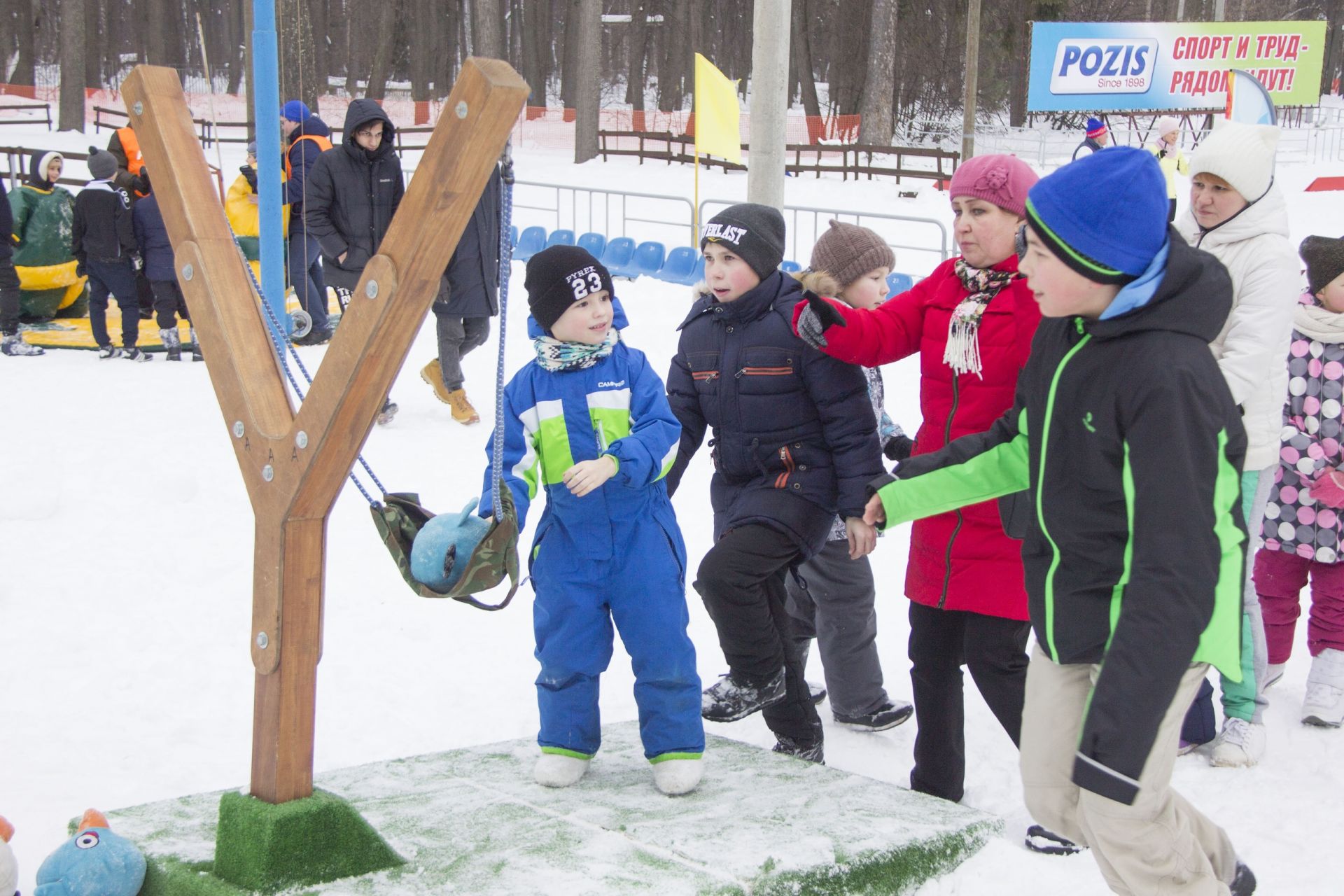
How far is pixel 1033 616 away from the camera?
2.52 meters

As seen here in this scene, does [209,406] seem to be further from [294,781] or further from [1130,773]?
[1130,773]

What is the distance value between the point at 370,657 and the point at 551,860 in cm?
207

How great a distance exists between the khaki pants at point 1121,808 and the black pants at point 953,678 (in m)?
0.67

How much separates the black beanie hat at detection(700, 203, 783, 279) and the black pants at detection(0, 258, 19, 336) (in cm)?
794

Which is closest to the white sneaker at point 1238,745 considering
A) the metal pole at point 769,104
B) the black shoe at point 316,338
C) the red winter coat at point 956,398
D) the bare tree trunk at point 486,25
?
the red winter coat at point 956,398

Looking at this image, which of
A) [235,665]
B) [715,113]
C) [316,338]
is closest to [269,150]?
[316,338]

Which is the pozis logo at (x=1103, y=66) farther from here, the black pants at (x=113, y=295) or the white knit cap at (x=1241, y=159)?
the white knit cap at (x=1241, y=159)

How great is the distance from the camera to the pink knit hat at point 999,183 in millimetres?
3074

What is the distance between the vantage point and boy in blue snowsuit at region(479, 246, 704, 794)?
3137 mm

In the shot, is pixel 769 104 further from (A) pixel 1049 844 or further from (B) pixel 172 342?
(A) pixel 1049 844

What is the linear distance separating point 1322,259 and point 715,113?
8.58 m

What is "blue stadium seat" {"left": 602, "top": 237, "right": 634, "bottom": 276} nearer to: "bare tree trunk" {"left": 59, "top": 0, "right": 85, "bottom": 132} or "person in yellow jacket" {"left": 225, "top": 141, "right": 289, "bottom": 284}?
"person in yellow jacket" {"left": 225, "top": 141, "right": 289, "bottom": 284}

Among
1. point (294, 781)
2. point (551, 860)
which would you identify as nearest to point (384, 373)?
point (294, 781)

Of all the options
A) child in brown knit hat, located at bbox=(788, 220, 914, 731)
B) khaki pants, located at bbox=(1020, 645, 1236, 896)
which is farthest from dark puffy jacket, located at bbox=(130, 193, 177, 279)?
khaki pants, located at bbox=(1020, 645, 1236, 896)
